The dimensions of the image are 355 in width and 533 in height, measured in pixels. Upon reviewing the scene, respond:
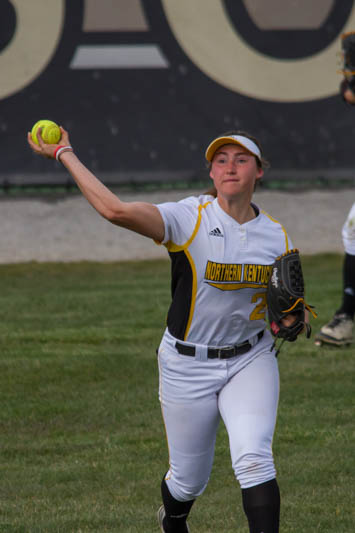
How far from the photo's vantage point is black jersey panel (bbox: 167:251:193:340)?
473 centimetres

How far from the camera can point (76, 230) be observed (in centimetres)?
1517

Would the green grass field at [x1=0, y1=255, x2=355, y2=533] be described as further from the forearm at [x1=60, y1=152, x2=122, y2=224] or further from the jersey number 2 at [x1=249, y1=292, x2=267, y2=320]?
the forearm at [x1=60, y1=152, x2=122, y2=224]

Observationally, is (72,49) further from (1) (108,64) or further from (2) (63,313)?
(2) (63,313)

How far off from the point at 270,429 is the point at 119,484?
2.17 meters

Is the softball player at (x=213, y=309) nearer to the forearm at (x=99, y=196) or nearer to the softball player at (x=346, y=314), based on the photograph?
the forearm at (x=99, y=196)

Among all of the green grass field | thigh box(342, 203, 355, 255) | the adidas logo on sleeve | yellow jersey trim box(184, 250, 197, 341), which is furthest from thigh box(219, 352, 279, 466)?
thigh box(342, 203, 355, 255)

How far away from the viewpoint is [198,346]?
15.5ft

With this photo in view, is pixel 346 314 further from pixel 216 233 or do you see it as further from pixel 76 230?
pixel 76 230

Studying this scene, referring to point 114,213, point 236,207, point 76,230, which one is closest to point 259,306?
point 236,207

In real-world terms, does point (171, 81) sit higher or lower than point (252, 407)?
lower

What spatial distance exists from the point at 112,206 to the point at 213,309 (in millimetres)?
747

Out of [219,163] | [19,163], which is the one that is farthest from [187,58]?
[219,163]

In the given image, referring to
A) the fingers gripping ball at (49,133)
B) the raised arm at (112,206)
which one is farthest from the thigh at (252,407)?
the fingers gripping ball at (49,133)

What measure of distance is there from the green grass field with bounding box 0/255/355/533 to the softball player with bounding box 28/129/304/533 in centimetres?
112
